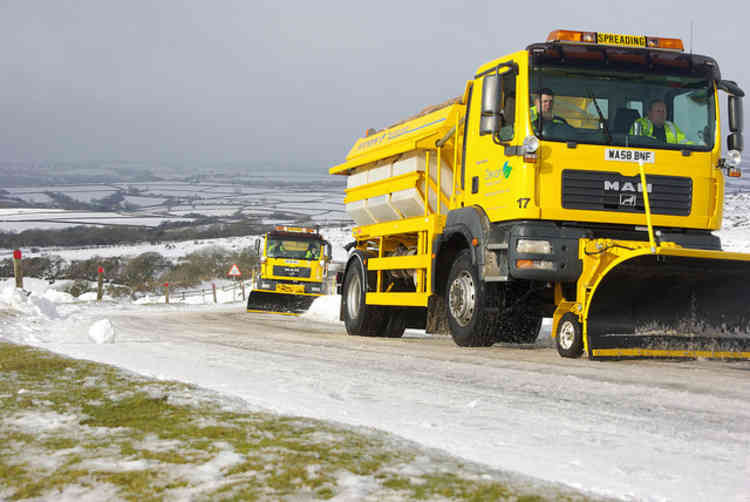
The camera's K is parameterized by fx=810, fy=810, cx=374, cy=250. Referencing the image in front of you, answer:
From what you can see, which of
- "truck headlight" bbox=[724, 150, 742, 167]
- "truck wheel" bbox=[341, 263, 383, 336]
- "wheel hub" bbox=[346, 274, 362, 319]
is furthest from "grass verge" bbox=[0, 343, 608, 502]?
"wheel hub" bbox=[346, 274, 362, 319]

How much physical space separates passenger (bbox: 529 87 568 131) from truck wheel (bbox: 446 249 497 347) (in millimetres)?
1965

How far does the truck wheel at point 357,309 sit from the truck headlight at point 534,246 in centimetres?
514

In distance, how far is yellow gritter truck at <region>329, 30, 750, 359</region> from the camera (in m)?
8.08

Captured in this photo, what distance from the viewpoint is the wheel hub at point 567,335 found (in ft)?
27.1

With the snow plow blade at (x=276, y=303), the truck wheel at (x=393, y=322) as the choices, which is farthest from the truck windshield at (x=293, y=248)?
Answer: the truck wheel at (x=393, y=322)

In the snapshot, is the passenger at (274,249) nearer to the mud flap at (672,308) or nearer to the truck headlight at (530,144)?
the truck headlight at (530,144)

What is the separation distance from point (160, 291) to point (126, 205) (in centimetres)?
4303

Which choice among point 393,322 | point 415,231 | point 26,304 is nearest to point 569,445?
point 415,231

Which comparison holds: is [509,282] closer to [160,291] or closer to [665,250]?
[665,250]

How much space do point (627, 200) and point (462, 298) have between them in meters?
2.35

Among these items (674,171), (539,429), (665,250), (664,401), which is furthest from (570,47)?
(539,429)

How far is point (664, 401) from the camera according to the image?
4.92 meters

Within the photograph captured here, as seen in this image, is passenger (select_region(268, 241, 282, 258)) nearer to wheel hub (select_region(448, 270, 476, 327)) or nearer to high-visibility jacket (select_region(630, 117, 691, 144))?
wheel hub (select_region(448, 270, 476, 327))

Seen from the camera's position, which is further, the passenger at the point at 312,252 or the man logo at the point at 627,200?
the passenger at the point at 312,252
